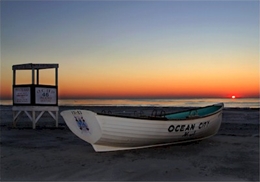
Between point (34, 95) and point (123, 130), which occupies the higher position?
point (34, 95)

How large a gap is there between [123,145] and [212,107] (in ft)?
22.4

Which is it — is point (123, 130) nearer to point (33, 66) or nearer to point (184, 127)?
point (184, 127)

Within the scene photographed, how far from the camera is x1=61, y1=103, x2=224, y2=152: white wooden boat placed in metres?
8.23

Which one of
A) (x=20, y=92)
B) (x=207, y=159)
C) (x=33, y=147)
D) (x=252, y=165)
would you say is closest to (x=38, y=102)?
(x=20, y=92)

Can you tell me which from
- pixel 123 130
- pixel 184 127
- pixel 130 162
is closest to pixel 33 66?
pixel 123 130

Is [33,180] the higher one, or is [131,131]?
[131,131]

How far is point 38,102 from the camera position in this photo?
14.4 metres

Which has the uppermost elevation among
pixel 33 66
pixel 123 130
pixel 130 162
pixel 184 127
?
pixel 33 66

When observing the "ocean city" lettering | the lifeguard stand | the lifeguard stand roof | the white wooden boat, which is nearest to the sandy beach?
the white wooden boat

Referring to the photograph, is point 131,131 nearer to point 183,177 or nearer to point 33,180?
point 183,177

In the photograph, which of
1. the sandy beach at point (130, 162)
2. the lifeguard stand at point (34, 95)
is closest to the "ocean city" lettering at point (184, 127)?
the sandy beach at point (130, 162)

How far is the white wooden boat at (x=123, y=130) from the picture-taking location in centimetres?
823

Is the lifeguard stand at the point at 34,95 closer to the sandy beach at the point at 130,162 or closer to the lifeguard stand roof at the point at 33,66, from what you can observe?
the lifeguard stand roof at the point at 33,66

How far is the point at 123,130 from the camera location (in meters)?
8.49
